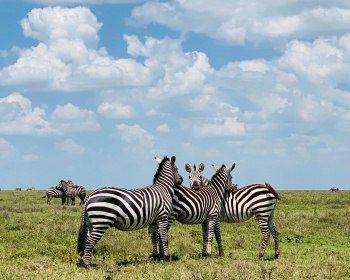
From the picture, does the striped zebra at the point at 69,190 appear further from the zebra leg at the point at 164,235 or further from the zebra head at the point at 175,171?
the zebra leg at the point at 164,235

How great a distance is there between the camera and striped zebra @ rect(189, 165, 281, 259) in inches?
543

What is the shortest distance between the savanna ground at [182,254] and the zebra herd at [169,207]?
2.41ft

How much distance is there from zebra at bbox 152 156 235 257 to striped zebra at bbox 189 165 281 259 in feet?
1.53

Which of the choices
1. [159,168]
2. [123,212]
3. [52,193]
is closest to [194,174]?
[159,168]

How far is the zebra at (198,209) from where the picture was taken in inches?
507

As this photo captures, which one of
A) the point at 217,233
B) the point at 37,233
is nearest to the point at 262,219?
the point at 217,233

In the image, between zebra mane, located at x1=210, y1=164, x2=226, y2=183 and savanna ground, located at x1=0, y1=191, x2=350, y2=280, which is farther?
zebra mane, located at x1=210, y1=164, x2=226, y2=183

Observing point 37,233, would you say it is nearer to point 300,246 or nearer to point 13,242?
point 13,242

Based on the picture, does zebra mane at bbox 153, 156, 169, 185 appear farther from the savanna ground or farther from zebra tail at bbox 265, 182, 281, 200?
zebra tail at bbox 265, 182, 281, 200

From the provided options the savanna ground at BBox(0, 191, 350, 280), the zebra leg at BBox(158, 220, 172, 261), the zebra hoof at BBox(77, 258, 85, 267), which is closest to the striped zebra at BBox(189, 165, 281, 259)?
the savanna ground at BBox(0, 191, 350, 280)

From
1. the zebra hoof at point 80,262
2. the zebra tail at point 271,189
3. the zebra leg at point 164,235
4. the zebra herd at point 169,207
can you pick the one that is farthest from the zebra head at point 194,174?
the zebra hoof at point 80,262

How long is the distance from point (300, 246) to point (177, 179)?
6598 mm

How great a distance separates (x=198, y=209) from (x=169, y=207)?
98 centimetres

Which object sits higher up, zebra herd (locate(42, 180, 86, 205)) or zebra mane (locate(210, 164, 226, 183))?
zebra herd (locate(42, 180, 86, 205))
